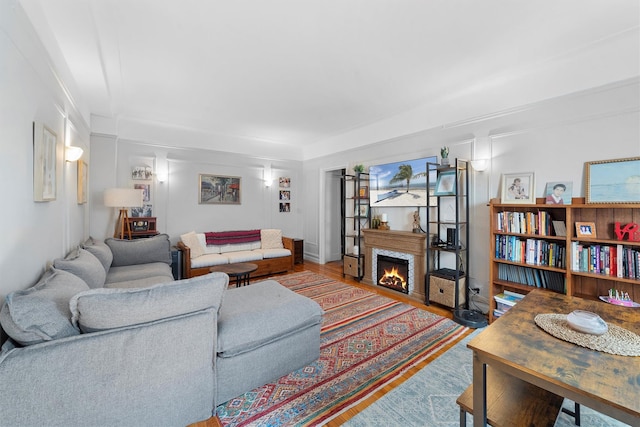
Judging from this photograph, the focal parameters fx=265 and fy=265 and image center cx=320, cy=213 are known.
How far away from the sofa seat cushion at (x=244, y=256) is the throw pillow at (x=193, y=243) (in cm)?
48

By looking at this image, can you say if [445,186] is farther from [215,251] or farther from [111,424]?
[215,251]

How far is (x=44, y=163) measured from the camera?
1937 millimetres

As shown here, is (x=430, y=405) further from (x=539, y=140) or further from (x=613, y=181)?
(x=539, y=140)

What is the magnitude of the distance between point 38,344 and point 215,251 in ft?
12.8

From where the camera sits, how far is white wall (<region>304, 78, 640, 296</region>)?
7.89 feet

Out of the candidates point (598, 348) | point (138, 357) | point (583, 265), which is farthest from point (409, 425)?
point (583, 265)

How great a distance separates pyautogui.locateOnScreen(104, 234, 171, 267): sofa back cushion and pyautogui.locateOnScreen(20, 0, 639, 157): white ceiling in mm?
1988

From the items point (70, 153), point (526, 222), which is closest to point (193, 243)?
point (70, 153)

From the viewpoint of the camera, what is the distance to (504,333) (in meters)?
1.28

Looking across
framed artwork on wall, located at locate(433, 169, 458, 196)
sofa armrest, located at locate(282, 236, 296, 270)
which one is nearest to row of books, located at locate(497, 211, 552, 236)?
framed artwork on wall, located at locate(433, 169, 458, 196)

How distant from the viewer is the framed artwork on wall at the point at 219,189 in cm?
530

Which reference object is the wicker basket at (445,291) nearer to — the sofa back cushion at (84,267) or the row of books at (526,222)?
the row of books at (526,222)

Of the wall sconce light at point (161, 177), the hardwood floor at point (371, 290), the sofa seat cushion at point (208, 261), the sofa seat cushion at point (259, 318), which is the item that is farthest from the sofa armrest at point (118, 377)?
the wall sconce light at point (161, 177)

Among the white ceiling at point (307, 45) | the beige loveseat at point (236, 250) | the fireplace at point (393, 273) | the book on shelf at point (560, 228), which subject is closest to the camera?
the white ceiling at point (307, 45)
